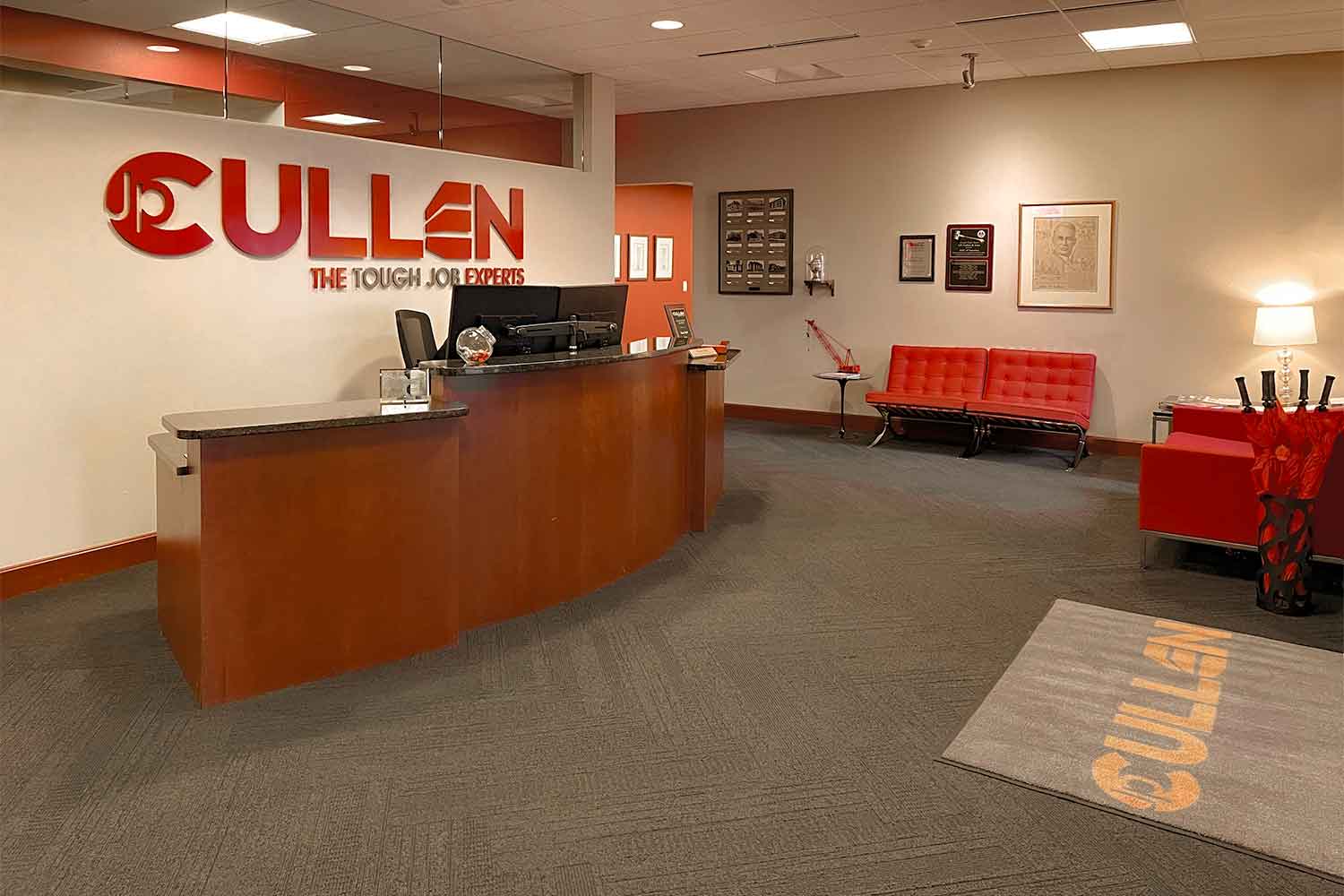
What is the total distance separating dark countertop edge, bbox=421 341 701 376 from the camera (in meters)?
4.03

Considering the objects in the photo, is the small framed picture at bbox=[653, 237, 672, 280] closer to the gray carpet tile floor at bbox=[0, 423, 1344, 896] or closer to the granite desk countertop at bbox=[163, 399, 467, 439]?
the gray carpet tile floor at bbox=[0, 423, 1344, 896]

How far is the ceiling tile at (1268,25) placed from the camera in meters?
6.38

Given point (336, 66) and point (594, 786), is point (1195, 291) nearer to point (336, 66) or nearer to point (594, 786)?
point (336, 66)

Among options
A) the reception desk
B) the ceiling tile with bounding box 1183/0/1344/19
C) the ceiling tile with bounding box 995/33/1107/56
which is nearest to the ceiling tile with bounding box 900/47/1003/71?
the ceiling tile with bounding box 995/33/1107/56

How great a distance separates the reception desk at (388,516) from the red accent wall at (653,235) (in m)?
7.33

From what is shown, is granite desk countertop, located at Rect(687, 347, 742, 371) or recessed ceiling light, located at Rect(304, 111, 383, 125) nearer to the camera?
granite desk countertop, located at Rect(687, 347, 742, 371)

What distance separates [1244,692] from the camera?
12.0 ft

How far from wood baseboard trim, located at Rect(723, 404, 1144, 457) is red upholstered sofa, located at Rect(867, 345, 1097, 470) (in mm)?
206

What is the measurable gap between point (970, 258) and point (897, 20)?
2930mm

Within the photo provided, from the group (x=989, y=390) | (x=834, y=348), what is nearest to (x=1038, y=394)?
(x=989, y=390)

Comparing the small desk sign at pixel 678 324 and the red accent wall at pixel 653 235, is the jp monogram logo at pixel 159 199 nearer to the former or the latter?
the small desk sign at pixel 678 324

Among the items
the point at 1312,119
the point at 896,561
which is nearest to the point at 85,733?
the point at 896,561

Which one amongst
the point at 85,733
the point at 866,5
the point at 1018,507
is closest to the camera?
the point at 85,733

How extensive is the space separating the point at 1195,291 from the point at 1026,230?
1383mm
